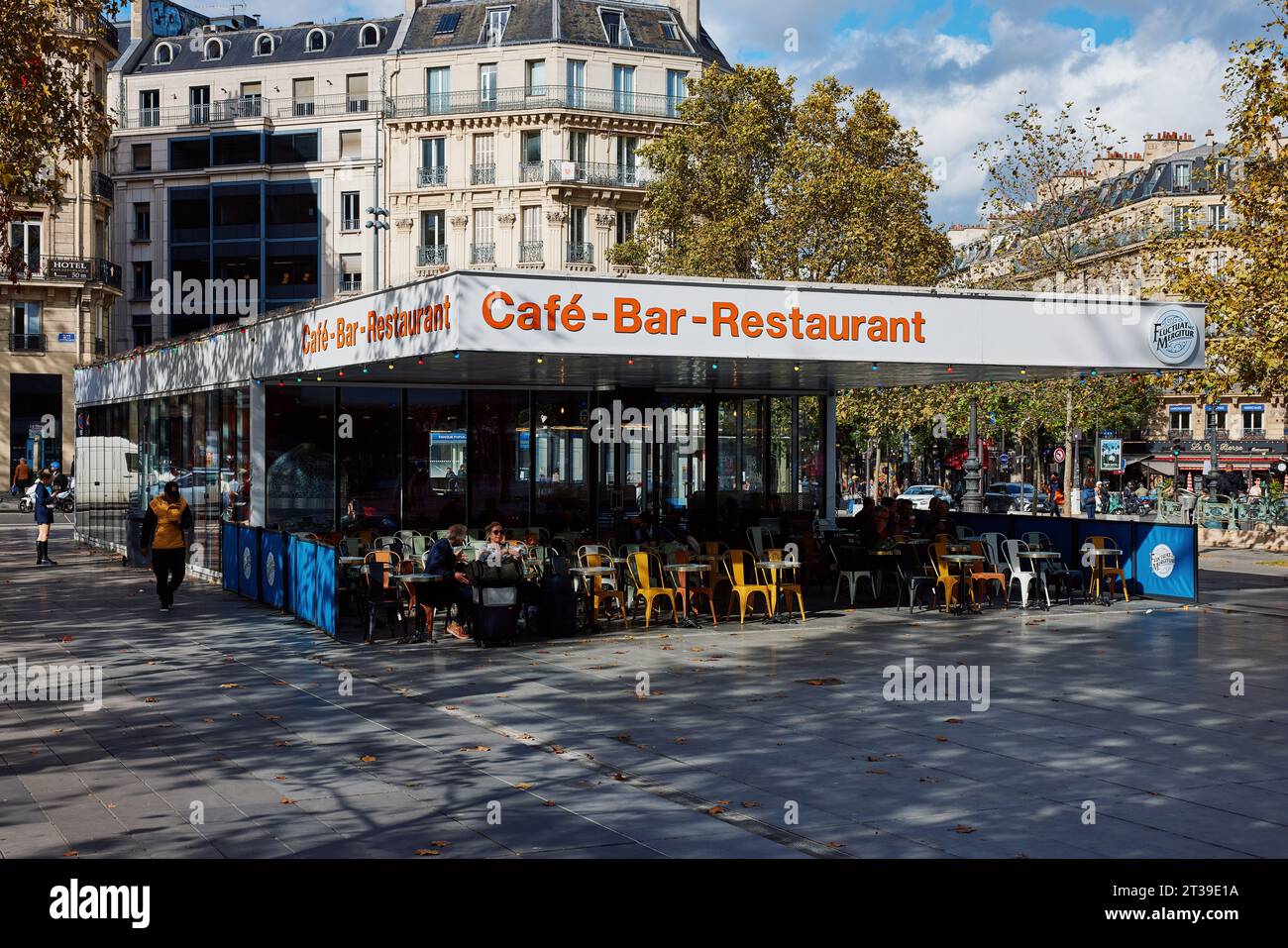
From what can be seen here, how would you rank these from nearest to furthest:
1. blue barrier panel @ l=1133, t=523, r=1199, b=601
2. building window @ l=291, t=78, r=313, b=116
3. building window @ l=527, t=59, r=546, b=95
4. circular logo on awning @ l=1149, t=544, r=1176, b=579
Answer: blue barrier panel @ l=1133, t=523, r=1199, b=601
circular logo on awning @ l=1149, t=544, r=1176, b=579
building window @ l=527, t=59, r=546, b=95
building window @ l=291, t=78, r=313, b=116

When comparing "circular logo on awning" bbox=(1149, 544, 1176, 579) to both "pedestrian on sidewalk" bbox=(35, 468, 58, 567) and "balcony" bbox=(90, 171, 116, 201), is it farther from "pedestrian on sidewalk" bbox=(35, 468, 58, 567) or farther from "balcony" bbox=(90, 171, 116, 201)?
"balcony" bbox=(90, 171, 116, 201)

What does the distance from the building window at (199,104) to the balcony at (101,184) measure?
746 cm

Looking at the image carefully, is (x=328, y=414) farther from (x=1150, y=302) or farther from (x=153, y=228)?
(x=153, y=228)

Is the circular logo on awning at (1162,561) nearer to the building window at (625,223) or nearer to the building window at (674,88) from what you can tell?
Result: the building window at (625,223)

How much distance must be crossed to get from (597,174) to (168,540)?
41.1 m

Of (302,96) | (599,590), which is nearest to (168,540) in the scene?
(599,590)

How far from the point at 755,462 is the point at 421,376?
23.2 feet

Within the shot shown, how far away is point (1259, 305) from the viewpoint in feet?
79.5

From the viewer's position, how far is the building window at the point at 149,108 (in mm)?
66000

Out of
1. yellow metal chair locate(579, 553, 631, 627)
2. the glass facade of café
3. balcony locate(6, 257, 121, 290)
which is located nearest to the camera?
yellow metal chair locate(579, 553, 631, 627)

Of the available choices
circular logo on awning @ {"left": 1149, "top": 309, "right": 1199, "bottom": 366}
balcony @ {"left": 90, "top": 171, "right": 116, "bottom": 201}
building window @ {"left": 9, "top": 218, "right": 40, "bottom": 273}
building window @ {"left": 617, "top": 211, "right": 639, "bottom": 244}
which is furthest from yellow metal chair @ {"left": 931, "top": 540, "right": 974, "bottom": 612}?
balcony @ {"left": 90, "top": 171, "right": 116, "bottom": 201}

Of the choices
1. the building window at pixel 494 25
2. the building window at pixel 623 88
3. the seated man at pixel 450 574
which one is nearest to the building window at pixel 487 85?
the building window at pixel 494 25

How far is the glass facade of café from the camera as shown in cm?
2198
